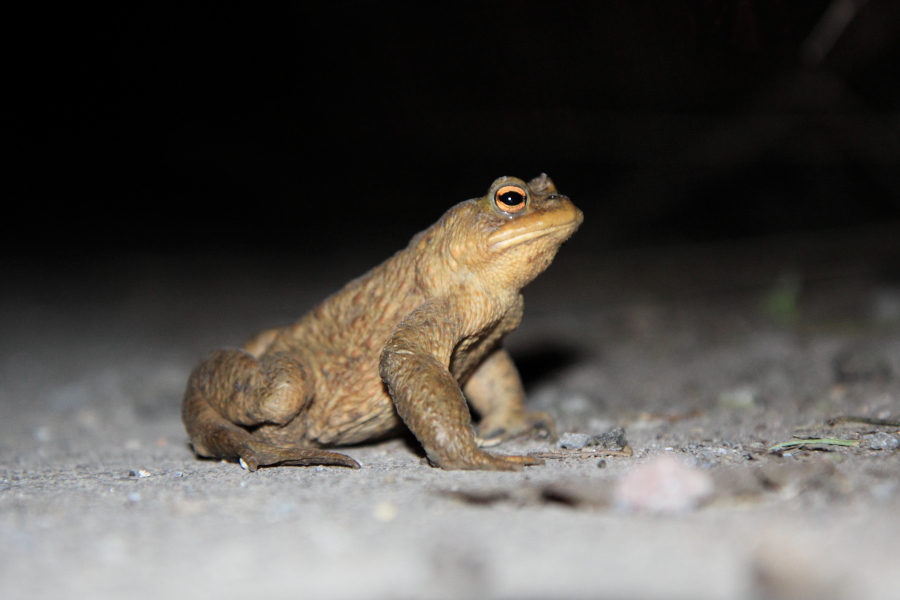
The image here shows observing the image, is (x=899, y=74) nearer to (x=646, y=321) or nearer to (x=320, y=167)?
(x=646, y=321)

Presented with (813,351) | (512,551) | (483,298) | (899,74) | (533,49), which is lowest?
(512,551)

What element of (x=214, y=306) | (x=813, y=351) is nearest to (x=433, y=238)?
(x=813, y=351)

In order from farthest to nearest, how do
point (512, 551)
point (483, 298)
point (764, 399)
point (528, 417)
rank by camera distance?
point (764, 399) < point (528, 417) < point (483, 298) < point (512, 551)

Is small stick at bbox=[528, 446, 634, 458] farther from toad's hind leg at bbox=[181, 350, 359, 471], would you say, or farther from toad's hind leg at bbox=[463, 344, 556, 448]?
toad's hind leg at bbox=[181, 350, 359, 471]

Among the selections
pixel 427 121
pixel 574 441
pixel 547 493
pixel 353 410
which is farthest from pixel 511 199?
pixel 427 121

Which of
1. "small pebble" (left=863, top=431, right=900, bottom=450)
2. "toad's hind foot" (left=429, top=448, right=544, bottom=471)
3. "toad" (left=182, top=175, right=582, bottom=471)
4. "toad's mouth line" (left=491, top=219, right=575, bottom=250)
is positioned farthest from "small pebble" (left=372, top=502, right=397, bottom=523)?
"small pebble" (left=863, top=431, right=900, bottom=450)

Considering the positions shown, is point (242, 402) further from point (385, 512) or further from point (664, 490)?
point (664, 490)
